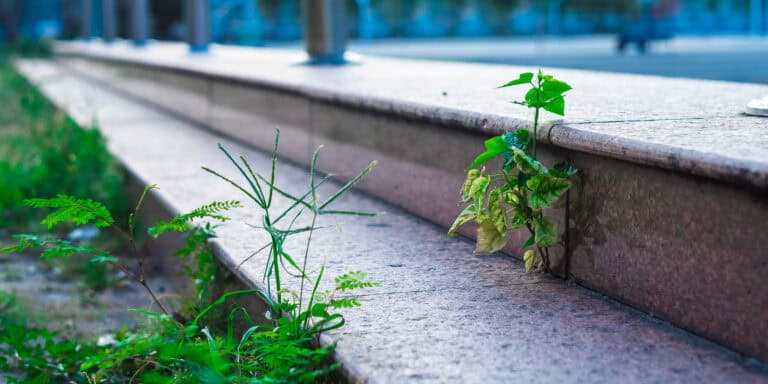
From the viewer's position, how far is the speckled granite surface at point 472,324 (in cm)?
148

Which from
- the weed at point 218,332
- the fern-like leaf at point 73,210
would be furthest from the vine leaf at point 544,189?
the fern-like leaf at point 73,210

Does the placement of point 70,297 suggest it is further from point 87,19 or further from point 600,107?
point 87,19

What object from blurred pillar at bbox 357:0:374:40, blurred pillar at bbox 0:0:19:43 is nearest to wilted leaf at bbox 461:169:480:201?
blurred pillar at bbox 357:0:374:40

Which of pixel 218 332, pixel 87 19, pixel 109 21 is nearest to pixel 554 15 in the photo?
pixel 87 19

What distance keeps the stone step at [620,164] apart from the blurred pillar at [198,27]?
4.66 m

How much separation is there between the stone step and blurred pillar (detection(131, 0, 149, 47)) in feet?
27.5

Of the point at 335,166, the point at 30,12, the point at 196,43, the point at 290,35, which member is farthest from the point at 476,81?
the point at 30,12

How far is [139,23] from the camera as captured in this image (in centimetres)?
1209

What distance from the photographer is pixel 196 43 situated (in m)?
8.52

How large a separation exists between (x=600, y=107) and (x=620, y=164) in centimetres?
66

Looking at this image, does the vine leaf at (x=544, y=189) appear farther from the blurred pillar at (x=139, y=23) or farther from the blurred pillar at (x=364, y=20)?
the blurred pillar at (x=364, y=20)

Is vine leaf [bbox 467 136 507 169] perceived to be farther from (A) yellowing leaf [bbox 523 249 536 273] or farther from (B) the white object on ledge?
(B) the white object on ledge

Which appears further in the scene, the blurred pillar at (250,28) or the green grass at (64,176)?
the blurred pillar at (250,28)

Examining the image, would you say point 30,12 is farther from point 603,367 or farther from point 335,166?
point 603,367
